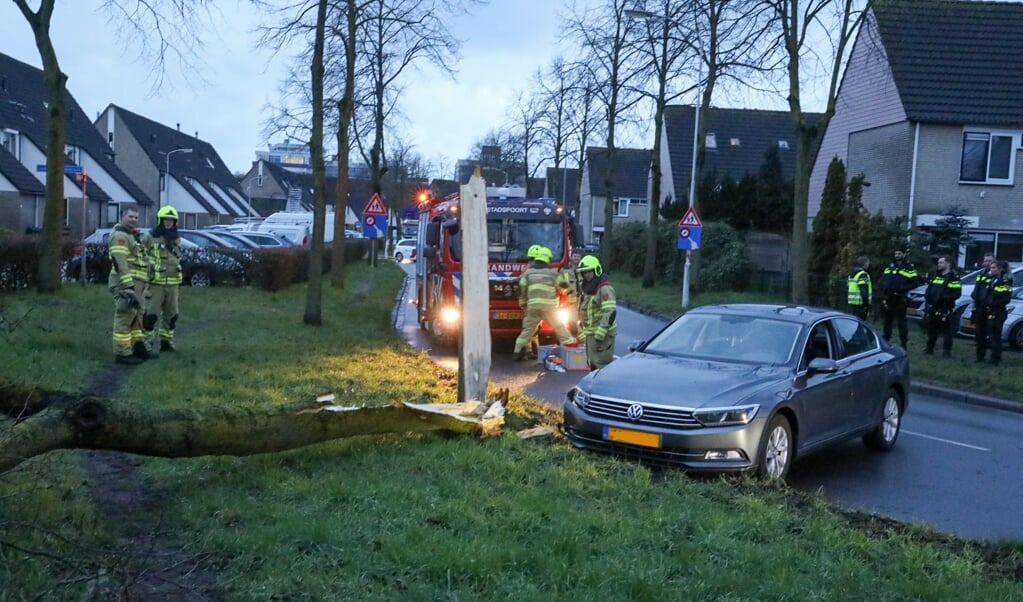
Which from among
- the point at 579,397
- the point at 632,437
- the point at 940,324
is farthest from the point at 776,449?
the point at 940,324

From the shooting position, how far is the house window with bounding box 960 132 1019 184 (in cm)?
2788

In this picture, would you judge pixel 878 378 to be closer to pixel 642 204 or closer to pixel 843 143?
pixel 843 143

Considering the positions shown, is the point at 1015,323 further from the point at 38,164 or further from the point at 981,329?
the point at 38,164

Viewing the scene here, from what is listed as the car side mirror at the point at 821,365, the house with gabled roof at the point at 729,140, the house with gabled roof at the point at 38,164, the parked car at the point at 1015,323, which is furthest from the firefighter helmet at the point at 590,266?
the house with gabled roof at the point at 729,140

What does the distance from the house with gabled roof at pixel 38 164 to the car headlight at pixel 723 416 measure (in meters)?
30.1

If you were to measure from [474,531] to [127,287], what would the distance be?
24.3 ft

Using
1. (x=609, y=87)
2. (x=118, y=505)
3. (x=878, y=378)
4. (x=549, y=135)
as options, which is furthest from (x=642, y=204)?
(x=118, y=505)

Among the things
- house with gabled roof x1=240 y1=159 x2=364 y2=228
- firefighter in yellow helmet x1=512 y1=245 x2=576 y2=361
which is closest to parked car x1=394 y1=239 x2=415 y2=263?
Result: house with gabled roof x1=240 y1=159 x2=364 y2=228

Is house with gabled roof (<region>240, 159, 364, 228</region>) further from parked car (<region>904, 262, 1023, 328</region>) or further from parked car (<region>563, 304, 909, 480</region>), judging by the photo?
parked car (<region>563, 304, 909, 480</region>)

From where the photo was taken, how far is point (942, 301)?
1706 cm

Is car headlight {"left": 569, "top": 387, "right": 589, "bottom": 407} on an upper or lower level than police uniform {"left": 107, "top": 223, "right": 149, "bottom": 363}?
lower

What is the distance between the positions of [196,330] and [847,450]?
10.1 metres

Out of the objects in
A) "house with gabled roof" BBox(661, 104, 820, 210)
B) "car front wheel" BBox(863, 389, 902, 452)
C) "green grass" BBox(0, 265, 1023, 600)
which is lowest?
"car front wheel" BBox(863, 389, 902, 452)

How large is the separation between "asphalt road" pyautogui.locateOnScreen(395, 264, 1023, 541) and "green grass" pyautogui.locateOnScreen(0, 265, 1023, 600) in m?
1.13
